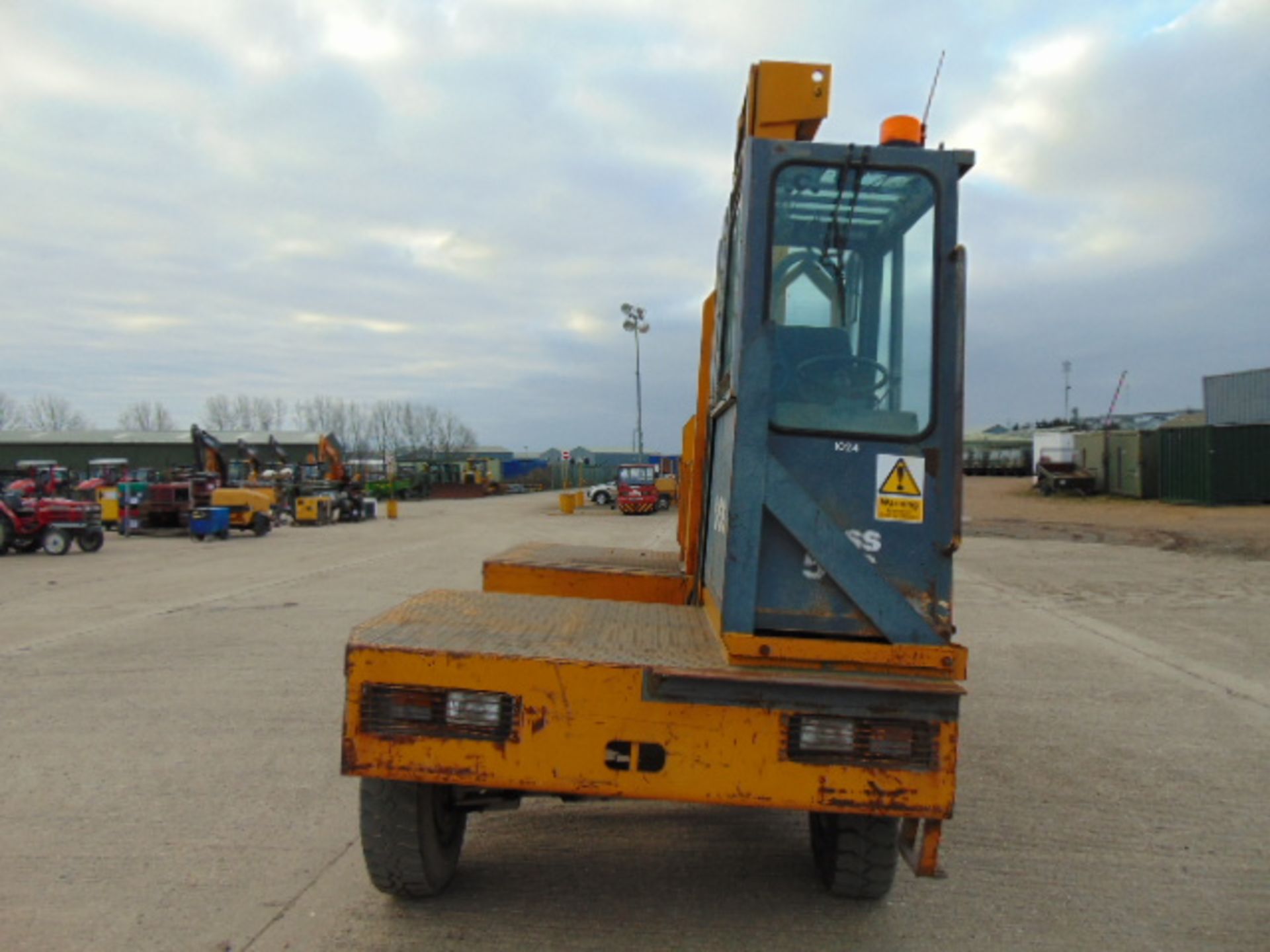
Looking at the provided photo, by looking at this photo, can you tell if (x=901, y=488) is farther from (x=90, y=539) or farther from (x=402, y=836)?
(x=90, y=539)

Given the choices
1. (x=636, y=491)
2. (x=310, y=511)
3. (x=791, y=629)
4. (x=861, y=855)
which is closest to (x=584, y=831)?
(x=861, y=855)

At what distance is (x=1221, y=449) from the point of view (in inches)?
1158

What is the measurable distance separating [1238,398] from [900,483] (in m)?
43.2

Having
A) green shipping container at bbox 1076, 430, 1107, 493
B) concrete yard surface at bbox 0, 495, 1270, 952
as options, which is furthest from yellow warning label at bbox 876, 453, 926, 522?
green shipping container at bbox 1076, 430, 1107, 493

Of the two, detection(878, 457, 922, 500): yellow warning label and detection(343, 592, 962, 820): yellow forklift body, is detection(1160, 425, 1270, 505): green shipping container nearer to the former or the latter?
detection(878, 457, 922, 500): yellow warning label

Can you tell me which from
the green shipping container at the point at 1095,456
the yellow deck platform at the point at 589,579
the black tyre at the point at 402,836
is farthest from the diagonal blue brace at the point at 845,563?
the green shipping container at the point at 1095,456

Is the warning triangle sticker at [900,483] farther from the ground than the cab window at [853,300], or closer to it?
closer to it

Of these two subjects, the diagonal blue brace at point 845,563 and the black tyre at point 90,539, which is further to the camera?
the black tyre at point 90,539

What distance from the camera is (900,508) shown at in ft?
11.1

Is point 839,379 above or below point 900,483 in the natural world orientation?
→ above

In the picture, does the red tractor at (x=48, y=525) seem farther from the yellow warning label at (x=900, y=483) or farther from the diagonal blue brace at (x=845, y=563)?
the yellow warning label at (x=900, y=483)

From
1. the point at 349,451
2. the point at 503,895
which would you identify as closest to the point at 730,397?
the point at 503,895

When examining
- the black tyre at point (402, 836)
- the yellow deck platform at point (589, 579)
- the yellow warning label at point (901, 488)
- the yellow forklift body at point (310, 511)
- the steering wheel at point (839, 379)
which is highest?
the steering wheel at point (839, 379)

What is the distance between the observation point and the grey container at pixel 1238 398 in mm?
37250
